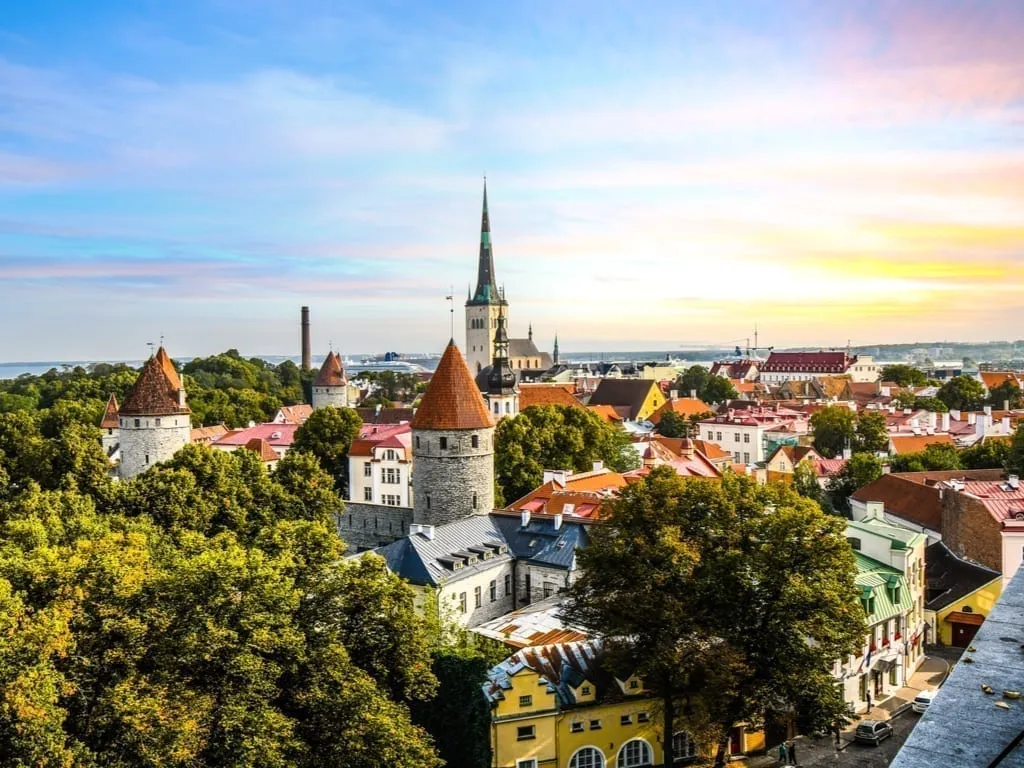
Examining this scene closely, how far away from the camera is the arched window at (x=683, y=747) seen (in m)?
23.8

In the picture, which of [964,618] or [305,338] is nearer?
[964,618]

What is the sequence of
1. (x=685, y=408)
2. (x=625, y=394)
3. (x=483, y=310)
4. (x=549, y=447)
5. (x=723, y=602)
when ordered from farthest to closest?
(x=483, y=310), (x=625, y=394), (x=685, y=408), (x=549, y=447), (x=723, y=602)

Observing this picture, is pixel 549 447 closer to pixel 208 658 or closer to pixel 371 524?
pixel 371 524

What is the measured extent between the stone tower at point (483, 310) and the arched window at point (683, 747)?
310 feet

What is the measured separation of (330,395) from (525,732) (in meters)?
59.1

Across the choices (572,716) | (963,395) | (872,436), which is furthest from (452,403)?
(963,395)

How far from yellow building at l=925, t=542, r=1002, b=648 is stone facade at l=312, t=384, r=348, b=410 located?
175 ft

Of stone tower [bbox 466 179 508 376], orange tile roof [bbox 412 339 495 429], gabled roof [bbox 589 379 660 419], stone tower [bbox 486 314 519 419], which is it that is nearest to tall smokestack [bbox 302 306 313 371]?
stone tower [bbox 466 179 508 376]

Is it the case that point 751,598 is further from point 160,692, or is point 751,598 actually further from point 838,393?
point 838,393

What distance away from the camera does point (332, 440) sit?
54719mm

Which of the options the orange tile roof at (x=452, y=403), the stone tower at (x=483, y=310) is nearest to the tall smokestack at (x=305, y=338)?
the stone tower at (x=483, y=310)

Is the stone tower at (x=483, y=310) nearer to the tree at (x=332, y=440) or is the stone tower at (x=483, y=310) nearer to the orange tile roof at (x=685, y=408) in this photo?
the orange tile roof at (x=685, y=408)

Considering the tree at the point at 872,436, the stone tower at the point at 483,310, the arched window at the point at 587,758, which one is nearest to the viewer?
the arched window at the point at 587,758

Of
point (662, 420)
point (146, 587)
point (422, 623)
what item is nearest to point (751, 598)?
point (422, 623)
